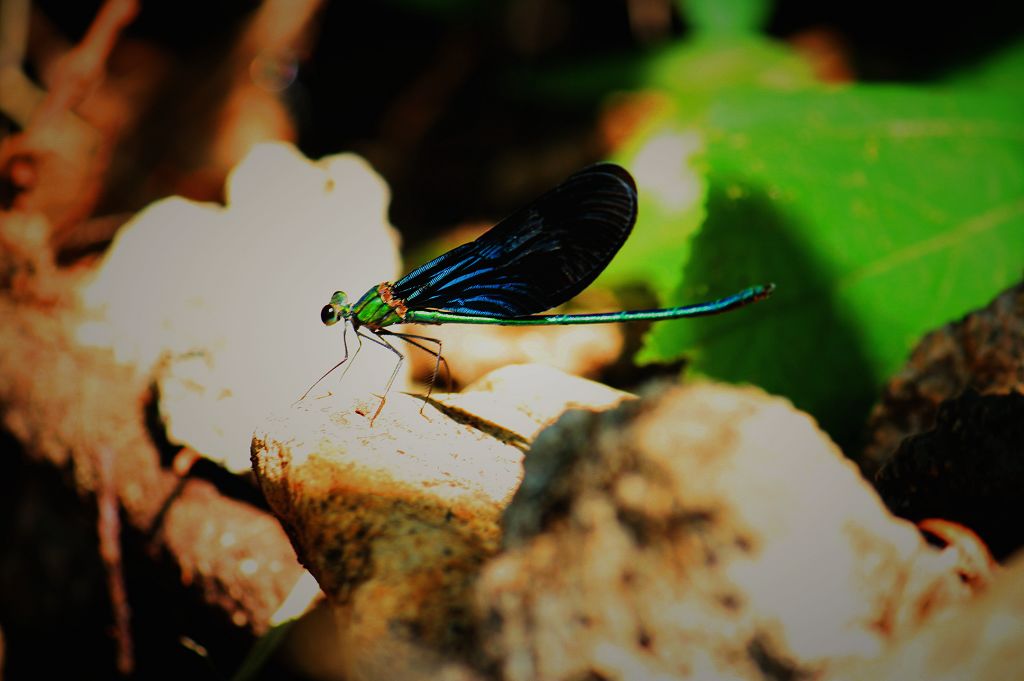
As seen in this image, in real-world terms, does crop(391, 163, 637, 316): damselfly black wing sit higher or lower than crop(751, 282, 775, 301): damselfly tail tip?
higher

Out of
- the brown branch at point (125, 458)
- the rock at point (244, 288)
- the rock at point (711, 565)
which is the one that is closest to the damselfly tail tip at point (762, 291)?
the rock at point (711, 565)

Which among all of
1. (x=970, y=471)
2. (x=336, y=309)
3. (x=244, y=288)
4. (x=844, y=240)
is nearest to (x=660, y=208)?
(x=844, y=240)

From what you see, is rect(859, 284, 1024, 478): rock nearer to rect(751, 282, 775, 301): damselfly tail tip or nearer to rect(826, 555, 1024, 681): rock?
rect(751, 282, 775, 301): damselfly tail tip

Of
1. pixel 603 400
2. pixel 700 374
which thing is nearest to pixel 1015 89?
pixel 700 374

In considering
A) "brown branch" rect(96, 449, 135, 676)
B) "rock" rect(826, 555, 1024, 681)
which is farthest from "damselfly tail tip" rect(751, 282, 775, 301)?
"brown branch" rect(96, 449, 135, 676)

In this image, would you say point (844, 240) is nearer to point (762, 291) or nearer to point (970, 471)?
point (762, 291)
